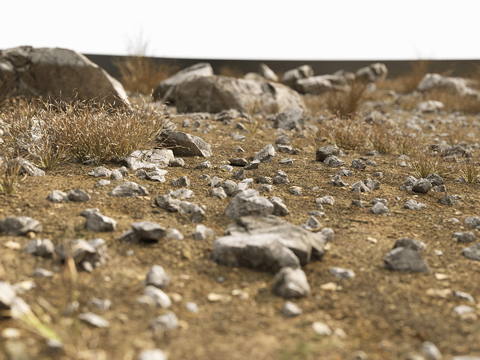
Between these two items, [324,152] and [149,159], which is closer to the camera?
[149,159]

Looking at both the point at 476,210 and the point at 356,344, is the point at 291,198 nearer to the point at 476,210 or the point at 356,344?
the point at 476,210

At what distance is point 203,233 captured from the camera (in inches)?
83.3

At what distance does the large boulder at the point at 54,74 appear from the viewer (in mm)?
5633

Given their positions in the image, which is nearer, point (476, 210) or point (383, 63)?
point (476, 210)

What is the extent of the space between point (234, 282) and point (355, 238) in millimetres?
859

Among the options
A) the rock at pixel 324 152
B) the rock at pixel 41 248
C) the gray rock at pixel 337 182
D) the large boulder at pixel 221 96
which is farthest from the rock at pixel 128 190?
the large boulder at pixel 221 96

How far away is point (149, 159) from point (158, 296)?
6.40ft

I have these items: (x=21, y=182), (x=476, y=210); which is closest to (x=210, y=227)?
(x=21, y=182)

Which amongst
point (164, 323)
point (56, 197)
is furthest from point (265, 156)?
point (164, 323)

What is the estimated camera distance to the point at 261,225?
210 cm

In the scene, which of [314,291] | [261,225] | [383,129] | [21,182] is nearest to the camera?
[314,291]

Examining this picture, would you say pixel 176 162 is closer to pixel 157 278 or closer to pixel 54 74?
pixel 157 278

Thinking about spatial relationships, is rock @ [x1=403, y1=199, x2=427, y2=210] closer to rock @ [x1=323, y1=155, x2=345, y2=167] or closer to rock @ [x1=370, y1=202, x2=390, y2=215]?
rock @ [x1=370, y1=202, x2=390, y2=215]

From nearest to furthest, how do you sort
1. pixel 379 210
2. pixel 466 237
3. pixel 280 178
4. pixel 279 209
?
pixel 466 237, pixel 279 209, pixel 379 210, pixel 280 178
